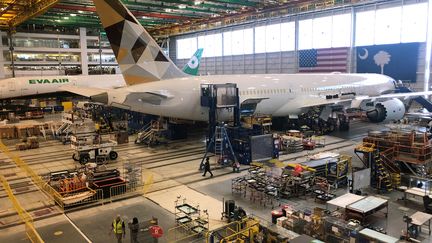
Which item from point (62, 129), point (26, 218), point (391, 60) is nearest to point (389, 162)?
point (26, 218)

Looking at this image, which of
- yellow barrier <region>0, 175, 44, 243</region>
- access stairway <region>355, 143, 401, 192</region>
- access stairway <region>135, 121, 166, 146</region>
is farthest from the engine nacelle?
yellow barrier <region>0, 175, 44, 243</region>

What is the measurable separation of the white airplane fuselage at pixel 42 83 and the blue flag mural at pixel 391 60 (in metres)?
29.4

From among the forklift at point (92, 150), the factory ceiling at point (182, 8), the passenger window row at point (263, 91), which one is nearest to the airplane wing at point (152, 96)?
the forklift at point (92, 150)

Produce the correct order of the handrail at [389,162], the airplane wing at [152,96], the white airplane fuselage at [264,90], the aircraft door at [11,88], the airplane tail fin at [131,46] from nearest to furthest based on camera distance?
the handrail at [389,162] → the airplane wing at [152,96] → the airplane tail fin at [131,46] → the white airplane fuselage at [264,90] → the aircraft door at [11,88]

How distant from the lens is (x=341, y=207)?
1200 centimetres

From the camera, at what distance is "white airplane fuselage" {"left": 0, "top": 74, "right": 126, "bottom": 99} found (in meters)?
40.2

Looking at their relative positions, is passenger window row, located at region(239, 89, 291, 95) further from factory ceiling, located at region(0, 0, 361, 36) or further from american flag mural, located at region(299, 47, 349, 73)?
american flag mural, located at region(299, 47, 349, 73)

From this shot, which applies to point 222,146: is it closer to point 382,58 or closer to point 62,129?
point 62,129

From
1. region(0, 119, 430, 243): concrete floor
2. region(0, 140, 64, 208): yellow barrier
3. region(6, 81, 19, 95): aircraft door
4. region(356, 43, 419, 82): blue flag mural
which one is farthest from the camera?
region(6, 81, 19, 95): aircraft door

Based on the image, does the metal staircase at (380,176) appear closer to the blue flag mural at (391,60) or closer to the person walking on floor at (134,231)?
the person walking on floor at (134,231)

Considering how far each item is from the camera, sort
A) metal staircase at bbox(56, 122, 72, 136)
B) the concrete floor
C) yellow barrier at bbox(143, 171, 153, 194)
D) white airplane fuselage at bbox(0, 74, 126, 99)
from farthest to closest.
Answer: white airplane fuselage at bbox(0, 74, 126, 99), metal staircase at bbox(56, 122, 72, 136), yellow barrier at bbox(143, 171, 153, 194), the concrete floor

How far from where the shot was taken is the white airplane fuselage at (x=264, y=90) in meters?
21.8

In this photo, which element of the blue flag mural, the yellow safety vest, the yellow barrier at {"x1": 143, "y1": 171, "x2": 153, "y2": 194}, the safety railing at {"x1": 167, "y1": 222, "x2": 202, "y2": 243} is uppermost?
the blue flag mural

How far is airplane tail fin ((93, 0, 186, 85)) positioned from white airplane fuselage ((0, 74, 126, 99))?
22580 millimetres
